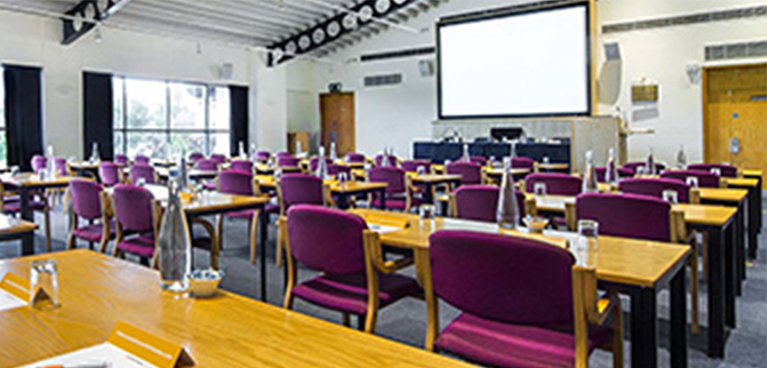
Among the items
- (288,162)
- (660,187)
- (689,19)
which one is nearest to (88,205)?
(660,187)

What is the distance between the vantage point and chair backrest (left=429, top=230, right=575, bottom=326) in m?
1.59

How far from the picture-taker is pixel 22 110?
1118cm

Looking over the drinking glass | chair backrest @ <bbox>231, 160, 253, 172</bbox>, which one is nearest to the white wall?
chair backrest @ <bbox>231, 160, 253, 172</bbox>

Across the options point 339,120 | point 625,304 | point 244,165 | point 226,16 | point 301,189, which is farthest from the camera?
point 339,120

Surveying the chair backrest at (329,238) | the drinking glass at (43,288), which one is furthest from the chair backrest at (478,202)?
the drinking glass at (43,288)

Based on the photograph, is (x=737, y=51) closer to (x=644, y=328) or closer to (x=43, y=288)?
(x=644, y=328)

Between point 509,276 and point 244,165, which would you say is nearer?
point 509,276

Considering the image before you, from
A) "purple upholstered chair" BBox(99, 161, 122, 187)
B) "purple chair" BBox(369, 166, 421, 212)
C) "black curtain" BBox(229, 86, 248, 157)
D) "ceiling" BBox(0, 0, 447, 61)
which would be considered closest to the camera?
"purple chair" BBox(369, 166, 421, 212)

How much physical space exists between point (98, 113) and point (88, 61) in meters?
1.10

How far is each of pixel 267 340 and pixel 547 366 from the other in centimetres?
94

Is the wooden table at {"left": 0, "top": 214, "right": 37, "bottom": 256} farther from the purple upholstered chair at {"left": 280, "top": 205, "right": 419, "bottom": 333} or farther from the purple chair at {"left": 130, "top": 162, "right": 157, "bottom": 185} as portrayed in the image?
the purple chair at {"left": 130, "top": 162, "right": 157, "bottom": 185}

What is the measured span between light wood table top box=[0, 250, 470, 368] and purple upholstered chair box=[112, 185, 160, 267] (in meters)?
1.93

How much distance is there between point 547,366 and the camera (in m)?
1.69

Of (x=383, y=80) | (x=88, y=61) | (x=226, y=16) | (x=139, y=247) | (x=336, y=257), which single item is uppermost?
(x=226, y=16)
